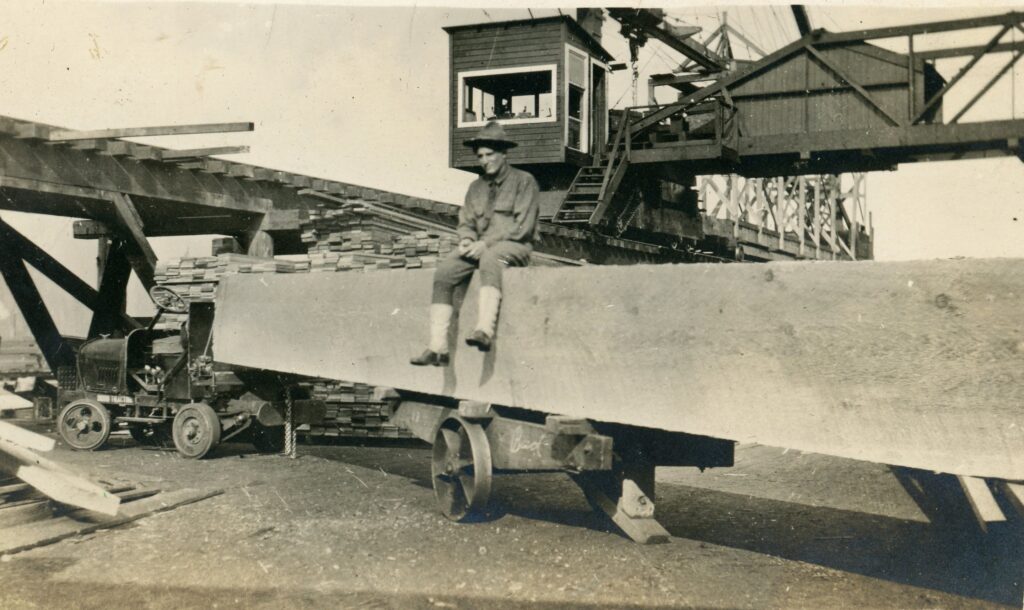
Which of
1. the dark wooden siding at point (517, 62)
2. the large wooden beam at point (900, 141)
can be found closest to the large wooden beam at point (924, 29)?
the large wooden beam at point (900, 141)

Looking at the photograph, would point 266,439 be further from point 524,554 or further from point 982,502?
point 982,502

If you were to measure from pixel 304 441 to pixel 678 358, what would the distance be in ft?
33.7

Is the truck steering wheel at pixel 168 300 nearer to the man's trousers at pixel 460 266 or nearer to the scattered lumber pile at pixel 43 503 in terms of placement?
the scattered lumber pile at pixel 43 503

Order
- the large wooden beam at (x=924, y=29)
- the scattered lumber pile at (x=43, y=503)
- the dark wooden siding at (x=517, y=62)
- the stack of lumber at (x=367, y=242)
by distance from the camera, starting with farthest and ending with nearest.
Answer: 1. the dark wooden siding at (x=517, y=62)
2. the large wooden beam at (x=924, y=29)
3. the stack of lumber at (x=367, y=242)
4. the scattered lumber pile at (x=43, y=503)

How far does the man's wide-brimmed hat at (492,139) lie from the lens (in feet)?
24.1

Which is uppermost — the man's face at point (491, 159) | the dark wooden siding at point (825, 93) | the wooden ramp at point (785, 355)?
the dark wooden siding at point (825, 93)

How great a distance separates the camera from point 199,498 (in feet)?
28.2

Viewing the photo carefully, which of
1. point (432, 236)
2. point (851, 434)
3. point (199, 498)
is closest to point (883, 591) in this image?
point (851, 434)

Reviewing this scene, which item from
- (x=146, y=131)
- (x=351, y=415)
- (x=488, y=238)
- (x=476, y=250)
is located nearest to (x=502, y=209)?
(x=488, y=238)

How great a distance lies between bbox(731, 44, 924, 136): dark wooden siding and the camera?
18.6 meters

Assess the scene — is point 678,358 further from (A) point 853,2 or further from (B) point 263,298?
(B) point 263,298

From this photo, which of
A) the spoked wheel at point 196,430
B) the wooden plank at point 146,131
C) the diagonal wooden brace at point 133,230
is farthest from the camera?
the diagonal wooden brace at point 133,230

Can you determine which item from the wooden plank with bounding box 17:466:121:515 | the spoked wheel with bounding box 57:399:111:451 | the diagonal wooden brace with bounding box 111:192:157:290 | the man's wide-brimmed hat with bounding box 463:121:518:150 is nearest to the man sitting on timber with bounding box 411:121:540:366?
the man's wide-brimmed hat with bounding box 463:121:518:150

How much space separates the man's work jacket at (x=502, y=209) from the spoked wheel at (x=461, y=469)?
1587 mm
